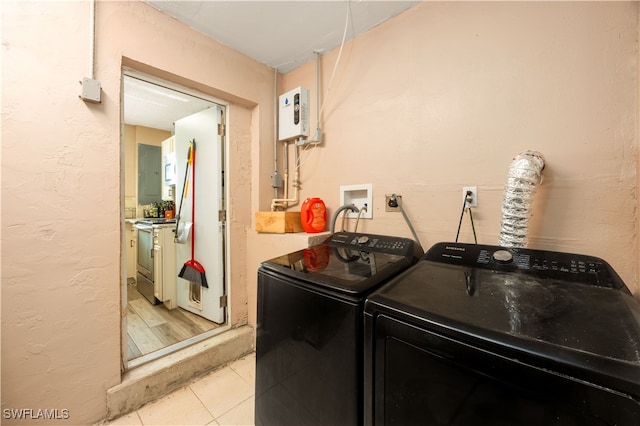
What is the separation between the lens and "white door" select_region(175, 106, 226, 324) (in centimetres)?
204

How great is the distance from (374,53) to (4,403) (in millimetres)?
2663

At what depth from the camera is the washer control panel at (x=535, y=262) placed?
82 centimetres

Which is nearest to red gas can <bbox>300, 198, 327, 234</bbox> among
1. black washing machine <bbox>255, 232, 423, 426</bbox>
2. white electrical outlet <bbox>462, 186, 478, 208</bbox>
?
black washing machine <bbox>255, 232, 423, 426</bbox>

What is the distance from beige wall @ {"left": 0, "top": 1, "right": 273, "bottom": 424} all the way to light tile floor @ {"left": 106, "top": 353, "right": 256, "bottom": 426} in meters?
0.25

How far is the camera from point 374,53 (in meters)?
1.61

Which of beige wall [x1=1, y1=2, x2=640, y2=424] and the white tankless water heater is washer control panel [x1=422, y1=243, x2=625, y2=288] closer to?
beige wall [x1=1, y1=2, x2=640, y2=424]

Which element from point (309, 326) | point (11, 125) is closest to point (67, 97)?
point (11, 125)

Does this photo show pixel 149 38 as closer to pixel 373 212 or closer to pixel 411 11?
pixel 411 11

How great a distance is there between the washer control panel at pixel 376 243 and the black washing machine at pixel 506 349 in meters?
0.42

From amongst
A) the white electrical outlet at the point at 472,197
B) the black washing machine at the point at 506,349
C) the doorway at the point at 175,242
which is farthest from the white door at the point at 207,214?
the white electrical outlet at the point at 472,197

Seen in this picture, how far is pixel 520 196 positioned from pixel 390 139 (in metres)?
0.79

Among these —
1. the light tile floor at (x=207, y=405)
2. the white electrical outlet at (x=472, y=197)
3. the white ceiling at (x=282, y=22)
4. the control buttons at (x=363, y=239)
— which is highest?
the white ceiling at (x=282, y=22)

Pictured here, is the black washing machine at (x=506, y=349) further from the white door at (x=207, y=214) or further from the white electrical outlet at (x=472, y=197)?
the white door at (x=207, y=214)

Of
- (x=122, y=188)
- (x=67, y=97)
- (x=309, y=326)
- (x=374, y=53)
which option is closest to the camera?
(x=309, y=326)
